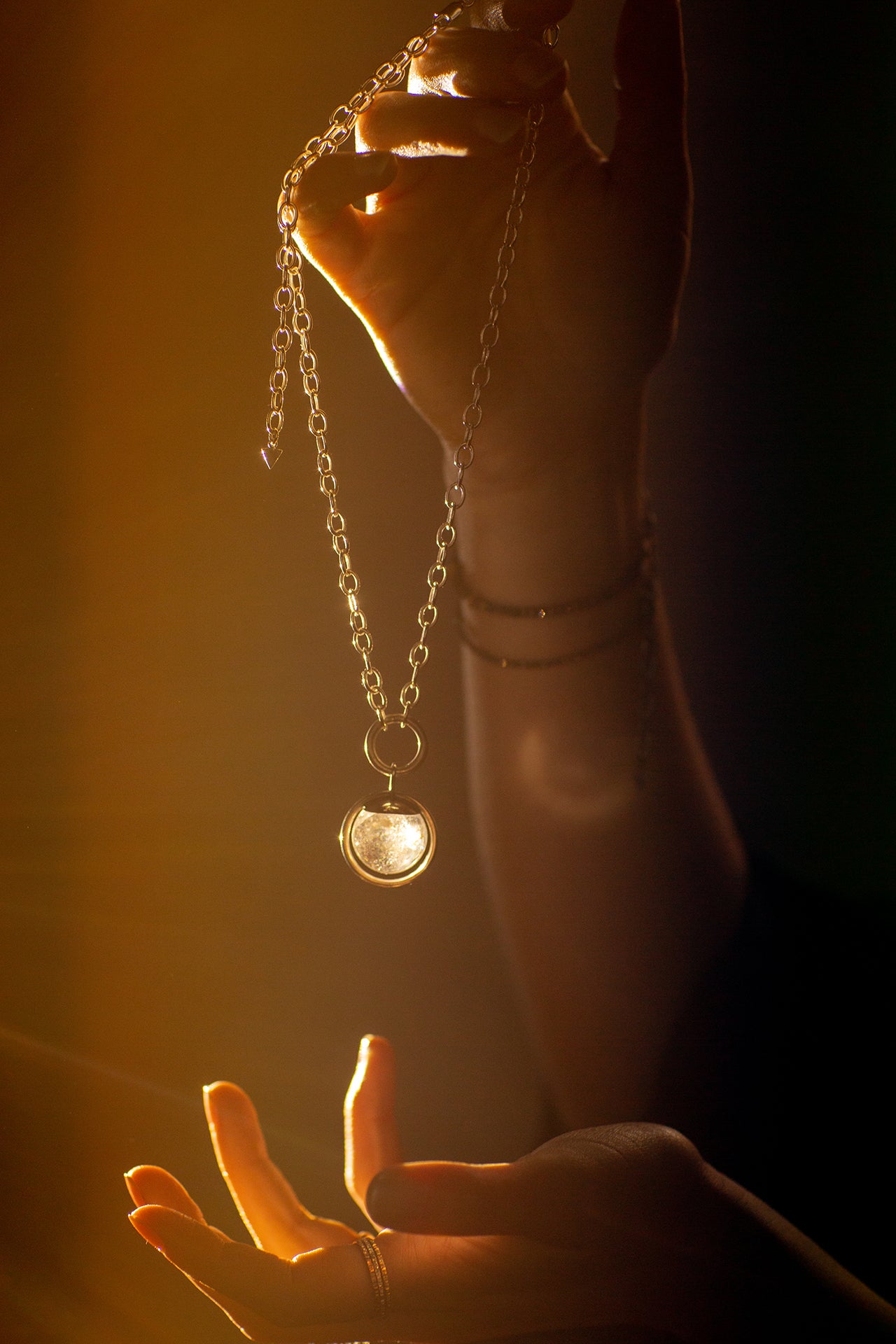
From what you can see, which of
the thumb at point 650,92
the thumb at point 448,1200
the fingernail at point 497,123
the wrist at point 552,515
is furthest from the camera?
the wrist at point 552,515

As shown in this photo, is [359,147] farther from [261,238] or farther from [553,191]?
[261,238]

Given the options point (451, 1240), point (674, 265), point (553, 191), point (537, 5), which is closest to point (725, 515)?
point (674, 265)

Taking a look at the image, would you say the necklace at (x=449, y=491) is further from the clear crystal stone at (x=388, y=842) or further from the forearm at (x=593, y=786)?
the forearm at (x=593, y=786)

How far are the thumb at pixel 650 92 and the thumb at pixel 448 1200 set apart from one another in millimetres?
900

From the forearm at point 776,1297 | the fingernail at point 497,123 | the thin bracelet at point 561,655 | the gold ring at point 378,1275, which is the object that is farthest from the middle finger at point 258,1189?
the fingernail at point 497,123

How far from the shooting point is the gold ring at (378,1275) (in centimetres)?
57

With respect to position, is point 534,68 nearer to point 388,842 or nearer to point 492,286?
point 492,286

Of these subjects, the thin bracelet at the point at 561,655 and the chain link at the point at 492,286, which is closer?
the chain link at the point at 492,286

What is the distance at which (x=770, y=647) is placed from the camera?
3.12 ft

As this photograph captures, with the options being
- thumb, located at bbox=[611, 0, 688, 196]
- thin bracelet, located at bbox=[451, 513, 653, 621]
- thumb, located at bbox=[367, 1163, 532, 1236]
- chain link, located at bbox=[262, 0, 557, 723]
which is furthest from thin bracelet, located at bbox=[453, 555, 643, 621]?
thumb, located at bbox=[367, 1163, 532, 1236]

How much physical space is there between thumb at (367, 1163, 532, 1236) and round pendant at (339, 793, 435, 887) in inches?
8.7

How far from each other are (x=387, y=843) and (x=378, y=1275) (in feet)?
1.04

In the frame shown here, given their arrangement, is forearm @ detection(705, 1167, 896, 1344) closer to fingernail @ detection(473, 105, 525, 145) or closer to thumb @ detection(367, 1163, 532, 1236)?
thumb @ detection(367, 1163, 532, 1236)

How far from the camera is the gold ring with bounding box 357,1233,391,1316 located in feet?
1.86
